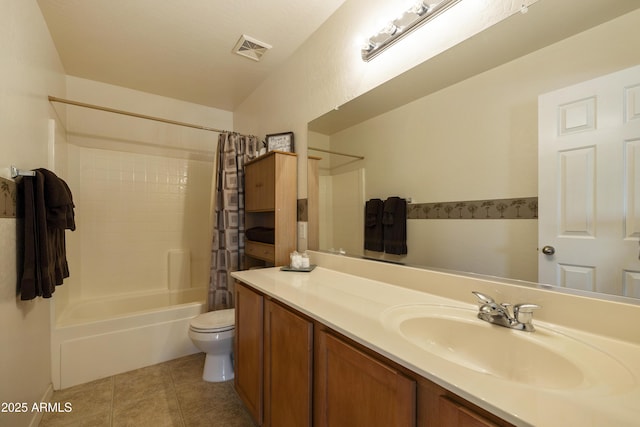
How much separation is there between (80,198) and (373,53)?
2892 millimetres

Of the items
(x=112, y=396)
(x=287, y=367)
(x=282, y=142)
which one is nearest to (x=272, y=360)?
(x=287, y=367)

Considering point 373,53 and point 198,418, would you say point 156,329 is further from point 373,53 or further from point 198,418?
point 373,53

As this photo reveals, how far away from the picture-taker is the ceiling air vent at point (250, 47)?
193 centimetres

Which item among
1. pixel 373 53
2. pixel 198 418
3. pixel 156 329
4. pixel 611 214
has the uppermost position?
pixel 373 53

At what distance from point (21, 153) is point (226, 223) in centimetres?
126

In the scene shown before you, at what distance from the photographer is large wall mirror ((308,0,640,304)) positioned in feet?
2.61

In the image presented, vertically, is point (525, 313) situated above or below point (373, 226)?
below

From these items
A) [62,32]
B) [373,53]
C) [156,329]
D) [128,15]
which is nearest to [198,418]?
[156,329]

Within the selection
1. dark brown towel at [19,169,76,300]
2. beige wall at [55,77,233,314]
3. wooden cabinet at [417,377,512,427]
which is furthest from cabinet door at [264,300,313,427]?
beige wall at [55,77,233,314]

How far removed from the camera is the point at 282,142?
207 centimetres

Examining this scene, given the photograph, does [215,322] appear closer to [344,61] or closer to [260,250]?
[260,250]

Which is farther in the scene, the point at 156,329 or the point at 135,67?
the point at 135,67

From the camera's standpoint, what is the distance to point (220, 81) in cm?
251

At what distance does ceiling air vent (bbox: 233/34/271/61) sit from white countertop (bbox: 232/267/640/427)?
5.84 ft
